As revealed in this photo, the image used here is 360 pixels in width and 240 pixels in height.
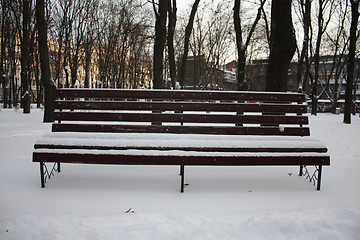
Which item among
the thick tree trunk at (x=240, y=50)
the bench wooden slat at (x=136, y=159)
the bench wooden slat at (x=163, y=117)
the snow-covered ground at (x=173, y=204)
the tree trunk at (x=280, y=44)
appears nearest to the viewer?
the snow-covered ground at (x=173, y=204)

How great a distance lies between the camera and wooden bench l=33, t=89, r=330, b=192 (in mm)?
2594

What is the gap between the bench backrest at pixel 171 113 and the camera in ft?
9.59

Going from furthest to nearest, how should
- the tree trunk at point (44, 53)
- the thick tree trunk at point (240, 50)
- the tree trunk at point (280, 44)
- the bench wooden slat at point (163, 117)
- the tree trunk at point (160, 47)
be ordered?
the thick tree trunk at point (240, 50), the tree trunk at point (44, 53), the tree trunk at point (160, 47), the tree trunk at point (280, 44), the bench wooden slat at point (163, 117)

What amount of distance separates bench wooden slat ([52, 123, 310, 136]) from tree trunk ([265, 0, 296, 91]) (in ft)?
7.63

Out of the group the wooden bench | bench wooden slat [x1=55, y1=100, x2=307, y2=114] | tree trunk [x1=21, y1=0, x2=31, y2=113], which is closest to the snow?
the wooden bench

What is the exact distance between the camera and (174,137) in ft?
9.21

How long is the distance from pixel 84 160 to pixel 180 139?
1.15 metres

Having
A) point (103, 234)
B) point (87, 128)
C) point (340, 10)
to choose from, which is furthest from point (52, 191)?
point (340, 10)

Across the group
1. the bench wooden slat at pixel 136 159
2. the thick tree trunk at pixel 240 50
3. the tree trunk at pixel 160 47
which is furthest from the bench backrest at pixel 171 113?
the thick tree trunk at pixel 240 50

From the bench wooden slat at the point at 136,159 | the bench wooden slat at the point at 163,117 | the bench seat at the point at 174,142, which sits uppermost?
the bench wooden slat at the point at 163,117

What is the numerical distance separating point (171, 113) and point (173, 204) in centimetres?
112

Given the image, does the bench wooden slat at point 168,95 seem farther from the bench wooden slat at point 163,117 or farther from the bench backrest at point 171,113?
the bench wooden slat at point 163,117

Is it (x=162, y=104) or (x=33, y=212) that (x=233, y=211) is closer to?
(x=162, y=104)

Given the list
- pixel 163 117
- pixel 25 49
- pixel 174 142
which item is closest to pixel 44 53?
pixel 163 117
